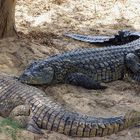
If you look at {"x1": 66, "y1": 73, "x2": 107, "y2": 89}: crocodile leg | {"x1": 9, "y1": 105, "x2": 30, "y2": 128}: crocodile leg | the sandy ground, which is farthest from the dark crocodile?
{"x1": 9, "y1": 105, "x2": 30, "y2": 128}: crocodile leg

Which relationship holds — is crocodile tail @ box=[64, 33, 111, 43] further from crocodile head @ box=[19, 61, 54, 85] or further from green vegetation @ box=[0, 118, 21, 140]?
green vegetation @ box=[0, 118, 21, 140]

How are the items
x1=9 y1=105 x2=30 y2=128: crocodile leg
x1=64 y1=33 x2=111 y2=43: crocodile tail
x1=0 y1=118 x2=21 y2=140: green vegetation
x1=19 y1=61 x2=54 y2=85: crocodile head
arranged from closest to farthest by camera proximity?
x1=0 y1=118 x2=21 y2=140: green vegetation, x1=9 y1=105 x2=30 y2=128: crocodile leg, x1=19 y1=61 x2=54 y2=85: crocodile head, x1=64 y1=33 x2=111 y2=43: crocodile tail

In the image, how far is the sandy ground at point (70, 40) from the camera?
15.4 ft

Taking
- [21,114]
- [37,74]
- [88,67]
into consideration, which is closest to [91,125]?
[21,114]

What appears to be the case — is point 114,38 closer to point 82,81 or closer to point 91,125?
point 82,81

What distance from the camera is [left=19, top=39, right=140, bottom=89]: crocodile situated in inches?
202

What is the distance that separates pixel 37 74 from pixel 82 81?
21.6 inches

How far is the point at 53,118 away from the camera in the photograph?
13.5ft

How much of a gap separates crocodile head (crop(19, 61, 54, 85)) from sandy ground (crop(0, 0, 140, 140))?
0.12 metres

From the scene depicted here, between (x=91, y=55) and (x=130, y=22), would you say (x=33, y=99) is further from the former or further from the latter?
(x=130, y=22)

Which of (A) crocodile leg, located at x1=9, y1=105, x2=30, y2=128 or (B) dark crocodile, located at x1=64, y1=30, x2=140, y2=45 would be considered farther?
(B) dark crocodile, located at x1=64, y1=30, x2=140, y2=45

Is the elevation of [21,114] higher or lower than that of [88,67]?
lower

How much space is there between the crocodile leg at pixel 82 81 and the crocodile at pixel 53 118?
2.61 ft

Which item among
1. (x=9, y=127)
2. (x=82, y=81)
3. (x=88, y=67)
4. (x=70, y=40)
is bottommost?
(x=9, y=127)
